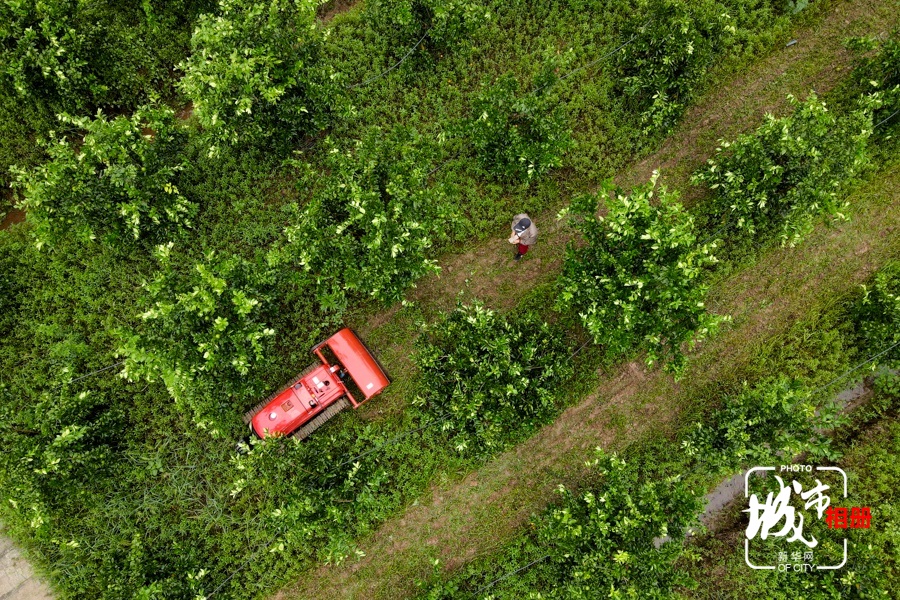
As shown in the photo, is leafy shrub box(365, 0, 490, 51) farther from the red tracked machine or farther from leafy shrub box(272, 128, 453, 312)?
the red tracked machine

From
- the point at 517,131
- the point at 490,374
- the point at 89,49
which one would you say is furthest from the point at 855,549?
the point at 89,49

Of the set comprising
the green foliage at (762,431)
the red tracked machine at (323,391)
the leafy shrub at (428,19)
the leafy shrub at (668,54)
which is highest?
the leafy shrub at (428,19)

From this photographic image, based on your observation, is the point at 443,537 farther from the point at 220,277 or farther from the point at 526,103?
the point at 526,103

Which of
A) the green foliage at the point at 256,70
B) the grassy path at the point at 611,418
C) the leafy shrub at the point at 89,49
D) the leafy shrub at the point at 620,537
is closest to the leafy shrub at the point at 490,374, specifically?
the grassy path at the point at 611,418

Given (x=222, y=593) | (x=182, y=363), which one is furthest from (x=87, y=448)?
(x=222, y=593)

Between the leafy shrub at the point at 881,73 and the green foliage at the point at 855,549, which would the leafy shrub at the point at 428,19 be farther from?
the green foliage at the point at 855,549
